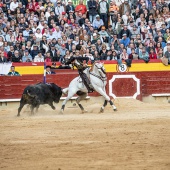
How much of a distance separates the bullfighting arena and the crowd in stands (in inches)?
116

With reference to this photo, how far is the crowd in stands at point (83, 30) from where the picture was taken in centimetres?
Answer: 2272

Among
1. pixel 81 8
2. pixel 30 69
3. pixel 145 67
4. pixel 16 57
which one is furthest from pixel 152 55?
pixel 16 57

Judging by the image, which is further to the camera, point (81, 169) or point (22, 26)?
point (22, 26)

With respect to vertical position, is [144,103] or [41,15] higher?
[41,15]

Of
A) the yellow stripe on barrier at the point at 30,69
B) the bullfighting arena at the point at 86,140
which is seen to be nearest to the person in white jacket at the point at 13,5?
the yellow stripe on barrier at the point at 30,69

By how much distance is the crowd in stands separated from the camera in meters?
22.7

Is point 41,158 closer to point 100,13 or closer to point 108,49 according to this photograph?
point 108,49

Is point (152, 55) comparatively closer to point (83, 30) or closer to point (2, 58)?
point (83, 30)

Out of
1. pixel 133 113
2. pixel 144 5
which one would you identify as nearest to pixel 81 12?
pixel 144 5

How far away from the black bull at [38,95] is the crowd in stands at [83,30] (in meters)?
2.26

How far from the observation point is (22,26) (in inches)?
918

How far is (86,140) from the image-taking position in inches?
517

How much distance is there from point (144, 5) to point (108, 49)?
2.99m

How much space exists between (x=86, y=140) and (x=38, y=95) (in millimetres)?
5721
